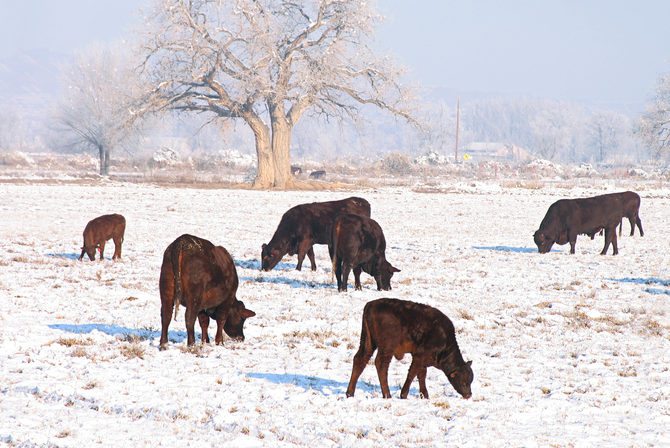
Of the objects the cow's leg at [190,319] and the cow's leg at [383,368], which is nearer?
the cow's leg at [383,368]

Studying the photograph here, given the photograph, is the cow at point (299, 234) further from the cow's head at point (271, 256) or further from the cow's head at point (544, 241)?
the cow's head at point (544, 241)

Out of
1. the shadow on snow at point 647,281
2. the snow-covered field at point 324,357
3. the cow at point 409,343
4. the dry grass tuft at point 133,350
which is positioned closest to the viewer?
the snow-covered field at point 324,357

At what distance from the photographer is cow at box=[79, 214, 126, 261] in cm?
1586

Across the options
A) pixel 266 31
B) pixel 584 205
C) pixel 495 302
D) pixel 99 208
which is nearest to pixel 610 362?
pixel 495 302

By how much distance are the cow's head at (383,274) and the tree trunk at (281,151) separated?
109ft

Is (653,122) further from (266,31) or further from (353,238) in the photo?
(353,238)

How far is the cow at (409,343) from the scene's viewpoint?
7172 mm

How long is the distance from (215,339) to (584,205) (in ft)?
44.0

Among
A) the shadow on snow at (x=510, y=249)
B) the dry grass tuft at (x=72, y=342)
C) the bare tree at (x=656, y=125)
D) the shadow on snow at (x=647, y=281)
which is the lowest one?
the dry grass tuft at (x=72, y=342)

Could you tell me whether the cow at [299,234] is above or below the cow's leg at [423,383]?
above

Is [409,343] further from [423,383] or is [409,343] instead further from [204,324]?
[204,324]

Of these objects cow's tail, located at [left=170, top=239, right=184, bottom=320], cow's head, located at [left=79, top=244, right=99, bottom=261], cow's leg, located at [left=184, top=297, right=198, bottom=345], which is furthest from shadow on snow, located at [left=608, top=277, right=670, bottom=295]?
cow's head, located at [left=79, top=244, right=99, bottom=261]

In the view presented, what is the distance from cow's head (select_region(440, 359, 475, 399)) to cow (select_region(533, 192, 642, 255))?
12.5 metres

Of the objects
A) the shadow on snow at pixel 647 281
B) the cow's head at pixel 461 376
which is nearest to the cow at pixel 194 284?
the cow's head at pixel 461 376
